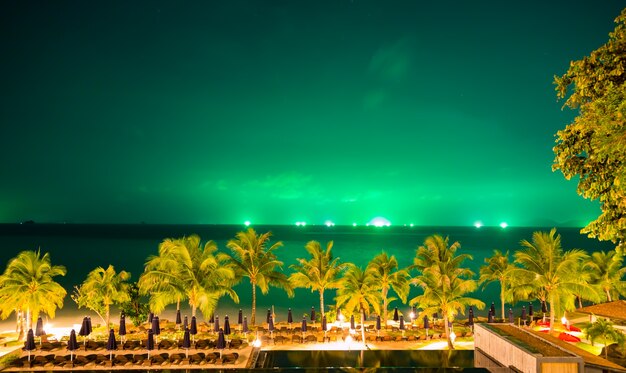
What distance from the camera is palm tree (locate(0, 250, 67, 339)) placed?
66.2ft

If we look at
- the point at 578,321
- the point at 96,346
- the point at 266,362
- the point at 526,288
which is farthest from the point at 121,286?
the point at 578,321

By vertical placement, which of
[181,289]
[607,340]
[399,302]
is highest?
[181,289]

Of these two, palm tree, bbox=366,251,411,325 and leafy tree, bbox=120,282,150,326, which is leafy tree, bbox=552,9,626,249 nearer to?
palm tree, bbox=366,251,411,325

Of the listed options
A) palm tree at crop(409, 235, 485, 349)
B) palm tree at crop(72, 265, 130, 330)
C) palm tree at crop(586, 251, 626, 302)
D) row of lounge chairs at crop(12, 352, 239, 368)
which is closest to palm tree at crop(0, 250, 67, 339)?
palm tree at crop(72, 265, 130, 330)

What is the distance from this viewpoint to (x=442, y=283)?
20.8 metres

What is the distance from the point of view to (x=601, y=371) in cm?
1239

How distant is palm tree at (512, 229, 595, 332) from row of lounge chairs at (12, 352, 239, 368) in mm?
15324

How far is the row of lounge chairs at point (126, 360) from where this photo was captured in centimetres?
1555

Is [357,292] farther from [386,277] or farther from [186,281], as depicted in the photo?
[186,281]

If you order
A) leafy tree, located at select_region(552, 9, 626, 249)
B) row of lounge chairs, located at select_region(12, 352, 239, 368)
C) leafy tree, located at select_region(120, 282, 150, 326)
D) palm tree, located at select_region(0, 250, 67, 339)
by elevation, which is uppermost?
leafy tree, located at select_region(552, 9, 626, 249)

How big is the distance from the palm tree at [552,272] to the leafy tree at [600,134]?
11.3m

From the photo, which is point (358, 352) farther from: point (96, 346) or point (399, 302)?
point (399, 302)

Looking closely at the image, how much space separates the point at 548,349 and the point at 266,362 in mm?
9737

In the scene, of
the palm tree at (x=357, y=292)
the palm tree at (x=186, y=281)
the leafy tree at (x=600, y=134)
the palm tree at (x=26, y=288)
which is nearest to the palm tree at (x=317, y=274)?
the palm tree at (x=357, y=292)
